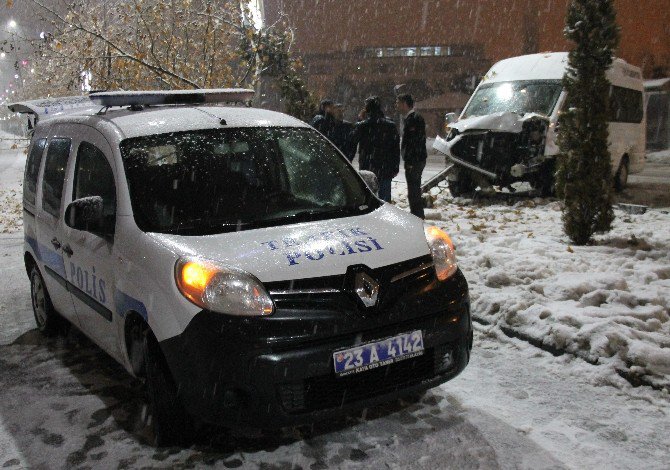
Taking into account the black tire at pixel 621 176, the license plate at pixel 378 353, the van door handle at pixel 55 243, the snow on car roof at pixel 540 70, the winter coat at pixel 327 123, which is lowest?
the black tire at pixel 621 176

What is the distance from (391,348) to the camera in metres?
3.23

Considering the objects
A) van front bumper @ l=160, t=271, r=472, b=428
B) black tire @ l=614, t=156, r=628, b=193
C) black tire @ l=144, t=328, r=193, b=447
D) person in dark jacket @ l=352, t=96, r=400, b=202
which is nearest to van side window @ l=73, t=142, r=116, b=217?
black tire @ l=144, t=328, r=193, b=447

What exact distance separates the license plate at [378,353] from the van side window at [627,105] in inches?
437

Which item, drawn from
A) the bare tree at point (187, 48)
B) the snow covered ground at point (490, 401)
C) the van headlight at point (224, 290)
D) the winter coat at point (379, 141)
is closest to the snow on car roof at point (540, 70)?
the bare tree at point (187, 48)

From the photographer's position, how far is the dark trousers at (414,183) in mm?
9505

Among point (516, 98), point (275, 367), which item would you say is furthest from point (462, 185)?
Answer: point (275, 367)

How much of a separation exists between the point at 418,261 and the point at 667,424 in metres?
1.57

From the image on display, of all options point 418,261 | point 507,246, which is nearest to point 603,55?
point 507,246

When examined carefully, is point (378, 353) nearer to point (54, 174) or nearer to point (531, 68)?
point (54, 174)

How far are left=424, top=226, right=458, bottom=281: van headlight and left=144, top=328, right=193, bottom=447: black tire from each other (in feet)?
4.82

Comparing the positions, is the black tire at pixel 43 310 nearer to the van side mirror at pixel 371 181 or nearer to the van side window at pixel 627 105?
the van side mirror at pixel 371 181

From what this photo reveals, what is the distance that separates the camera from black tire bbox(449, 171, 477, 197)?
42.3 feet

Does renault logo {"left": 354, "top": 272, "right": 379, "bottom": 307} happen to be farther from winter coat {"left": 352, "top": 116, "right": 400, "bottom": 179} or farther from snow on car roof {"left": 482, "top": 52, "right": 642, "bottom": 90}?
snow on car roof {"left": 482, "top": 52, "right": 642, "bottom": 90}

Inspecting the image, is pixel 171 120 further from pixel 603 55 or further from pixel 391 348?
pixel 603 55
